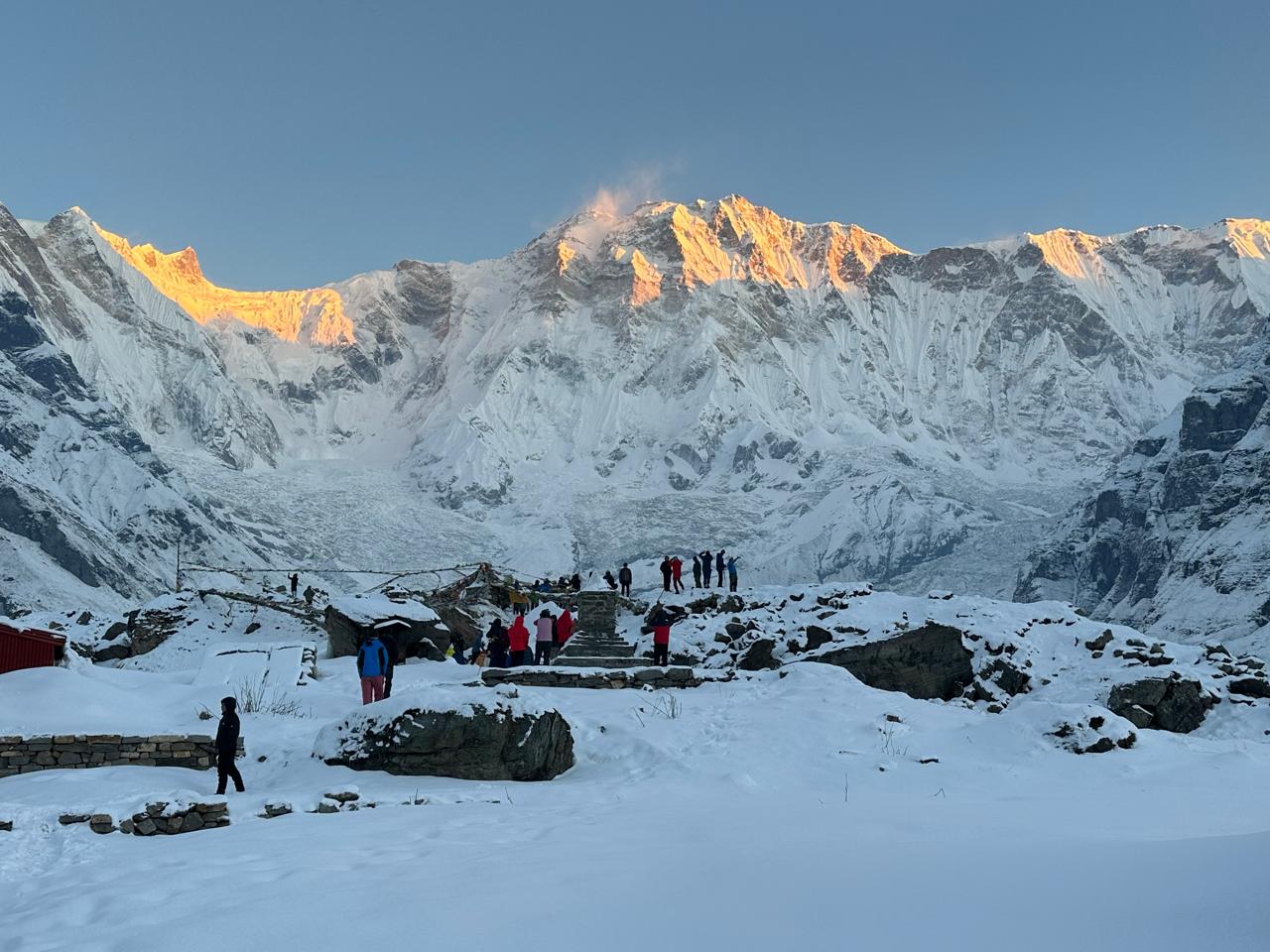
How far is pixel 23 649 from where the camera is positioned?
17.6 m

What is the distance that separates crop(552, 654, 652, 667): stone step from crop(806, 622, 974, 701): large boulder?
12.4 feet

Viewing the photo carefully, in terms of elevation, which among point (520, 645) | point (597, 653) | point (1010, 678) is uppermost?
point (520, 645)

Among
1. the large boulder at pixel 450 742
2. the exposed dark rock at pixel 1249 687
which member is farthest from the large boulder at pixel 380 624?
the exposed dark rock at pixel 1249 687

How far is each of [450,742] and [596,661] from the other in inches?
424

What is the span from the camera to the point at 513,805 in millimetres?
11109

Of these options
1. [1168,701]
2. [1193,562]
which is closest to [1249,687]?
[1168,701]

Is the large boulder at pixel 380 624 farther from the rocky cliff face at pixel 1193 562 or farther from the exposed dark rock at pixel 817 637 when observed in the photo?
the rocky cliff face at pixel 1193 562

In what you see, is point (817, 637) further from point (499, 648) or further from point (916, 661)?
point (499, 648)

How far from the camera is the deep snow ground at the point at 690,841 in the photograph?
5418 millimetres

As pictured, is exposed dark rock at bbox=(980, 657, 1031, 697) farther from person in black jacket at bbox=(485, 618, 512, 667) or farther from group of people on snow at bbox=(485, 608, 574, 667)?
person in black jacket at bbox=(485, 618, 512, 667)

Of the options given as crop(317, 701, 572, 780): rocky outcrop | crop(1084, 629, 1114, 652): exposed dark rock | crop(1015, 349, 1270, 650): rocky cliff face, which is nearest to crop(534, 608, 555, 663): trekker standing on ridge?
crop(317, 701, 572, 780): rocky outcrop

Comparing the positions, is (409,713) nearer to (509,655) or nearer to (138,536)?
(509,655)

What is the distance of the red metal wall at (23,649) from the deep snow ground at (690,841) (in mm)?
1191

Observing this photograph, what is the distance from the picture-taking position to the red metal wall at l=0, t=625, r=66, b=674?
57.2ft
